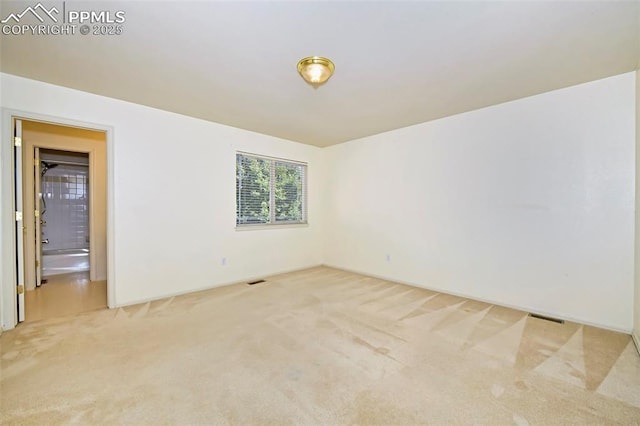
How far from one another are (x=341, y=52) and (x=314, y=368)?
101 inches

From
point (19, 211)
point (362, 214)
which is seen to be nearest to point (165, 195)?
point (19, 211)

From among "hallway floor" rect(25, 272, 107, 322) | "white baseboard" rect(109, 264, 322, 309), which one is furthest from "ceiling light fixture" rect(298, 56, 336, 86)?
"hallway floor" rect(25, 272, 107, 322)

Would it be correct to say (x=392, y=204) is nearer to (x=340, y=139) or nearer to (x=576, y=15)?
(x=340, y=139)

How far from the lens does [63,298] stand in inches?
139

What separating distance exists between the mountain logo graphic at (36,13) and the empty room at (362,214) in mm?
23

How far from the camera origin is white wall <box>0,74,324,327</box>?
299 centimetres

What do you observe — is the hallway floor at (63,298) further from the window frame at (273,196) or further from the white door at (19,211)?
the window frame at (273,196)

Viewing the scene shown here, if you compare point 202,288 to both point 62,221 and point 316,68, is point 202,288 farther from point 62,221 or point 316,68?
point 62,221

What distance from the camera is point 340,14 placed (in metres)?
1.77

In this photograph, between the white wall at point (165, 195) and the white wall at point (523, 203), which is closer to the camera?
the white wall at point (523, 203)

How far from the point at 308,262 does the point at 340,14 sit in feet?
14.5

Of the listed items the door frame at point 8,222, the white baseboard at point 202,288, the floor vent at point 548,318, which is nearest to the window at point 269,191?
the white baseboard at point 202,288

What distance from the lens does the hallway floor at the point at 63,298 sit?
3.05m

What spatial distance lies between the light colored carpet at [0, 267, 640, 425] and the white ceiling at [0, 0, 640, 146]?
8.34 ft
